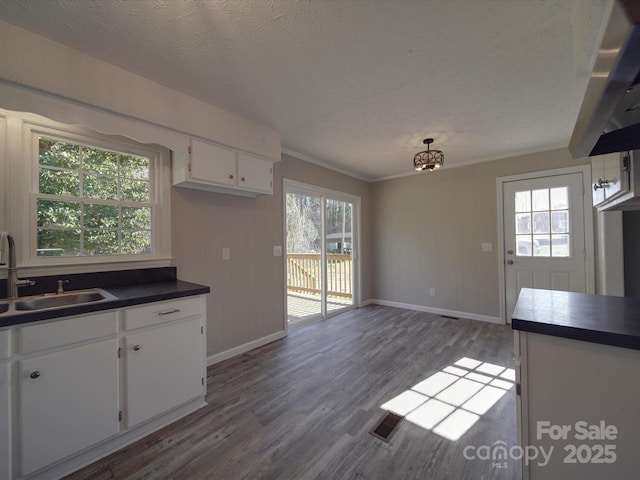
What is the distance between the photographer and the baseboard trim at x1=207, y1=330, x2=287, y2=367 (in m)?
2.67

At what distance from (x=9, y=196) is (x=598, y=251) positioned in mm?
5358

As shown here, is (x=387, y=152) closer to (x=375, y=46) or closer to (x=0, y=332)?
(x=375, y=46)

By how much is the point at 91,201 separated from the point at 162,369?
4.47 feet

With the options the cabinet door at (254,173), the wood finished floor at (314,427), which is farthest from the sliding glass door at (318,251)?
the wood finished floor at (314,427)

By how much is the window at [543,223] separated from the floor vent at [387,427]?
9.94 feet

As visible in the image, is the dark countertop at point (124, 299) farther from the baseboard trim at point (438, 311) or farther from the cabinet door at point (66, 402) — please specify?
the baseboard trim at point (438, 311)

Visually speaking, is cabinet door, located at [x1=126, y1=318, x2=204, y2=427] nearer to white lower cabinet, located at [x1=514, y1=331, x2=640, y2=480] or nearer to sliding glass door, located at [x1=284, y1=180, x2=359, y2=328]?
sliding glass door, located at [x1=284, y1=180, x2=359, y2=328]

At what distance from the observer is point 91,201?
6.71ft

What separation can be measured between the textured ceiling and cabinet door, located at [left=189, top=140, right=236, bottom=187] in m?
0.39

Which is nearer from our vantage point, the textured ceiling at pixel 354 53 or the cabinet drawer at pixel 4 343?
the cabinet drawer at pixel 4 343

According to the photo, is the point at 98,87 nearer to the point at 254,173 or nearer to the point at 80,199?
the point at 80,199

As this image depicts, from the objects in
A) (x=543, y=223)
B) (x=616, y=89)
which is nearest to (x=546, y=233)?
(x=543, y=223)

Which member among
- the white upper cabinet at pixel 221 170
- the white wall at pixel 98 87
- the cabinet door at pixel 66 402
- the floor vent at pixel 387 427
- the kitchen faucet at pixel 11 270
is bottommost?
the floor vent at pixel 387 427

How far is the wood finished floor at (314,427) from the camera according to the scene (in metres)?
1.45
